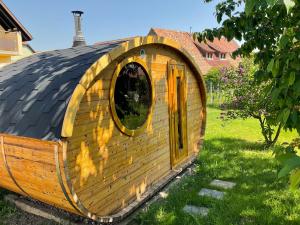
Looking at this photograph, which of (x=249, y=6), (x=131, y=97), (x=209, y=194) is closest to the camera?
(x=249, y=6)

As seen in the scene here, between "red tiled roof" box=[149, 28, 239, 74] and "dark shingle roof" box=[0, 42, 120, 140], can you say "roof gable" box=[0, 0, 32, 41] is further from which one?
"dark shingle roof" box=[0, 42, 120, 140]

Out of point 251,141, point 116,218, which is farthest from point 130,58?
point 251,141

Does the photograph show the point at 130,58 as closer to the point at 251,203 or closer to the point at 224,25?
the point at 224,25

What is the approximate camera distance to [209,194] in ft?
20.7

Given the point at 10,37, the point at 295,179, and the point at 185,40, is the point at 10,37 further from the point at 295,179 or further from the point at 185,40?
the point at 295,179

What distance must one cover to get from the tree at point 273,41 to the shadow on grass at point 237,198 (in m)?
2.86

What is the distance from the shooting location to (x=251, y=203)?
5.72m

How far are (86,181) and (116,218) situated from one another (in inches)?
39.9

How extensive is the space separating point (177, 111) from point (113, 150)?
9.67ft

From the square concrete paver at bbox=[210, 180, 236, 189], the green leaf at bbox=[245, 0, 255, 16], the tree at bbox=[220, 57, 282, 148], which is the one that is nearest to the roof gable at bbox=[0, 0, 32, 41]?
the tree at bbox=[220, 57, 282, 148]

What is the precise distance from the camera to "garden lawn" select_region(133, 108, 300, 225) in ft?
17.0

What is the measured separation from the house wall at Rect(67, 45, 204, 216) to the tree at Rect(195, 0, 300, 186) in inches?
73.1

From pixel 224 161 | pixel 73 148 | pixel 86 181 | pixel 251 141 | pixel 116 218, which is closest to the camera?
pixel 73 148

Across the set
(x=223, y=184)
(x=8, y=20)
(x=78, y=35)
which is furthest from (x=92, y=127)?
(x=8, y=20)
